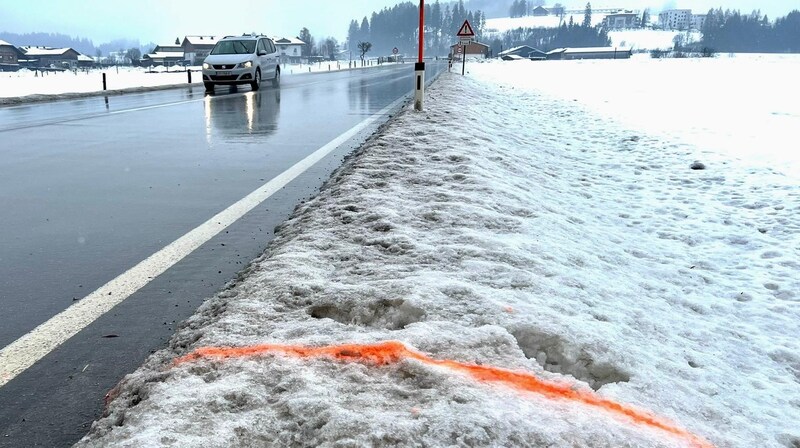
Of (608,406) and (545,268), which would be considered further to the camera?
(545,268)

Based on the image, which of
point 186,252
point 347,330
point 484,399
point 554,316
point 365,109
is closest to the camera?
point 484,399

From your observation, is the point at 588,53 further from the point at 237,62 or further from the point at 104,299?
the point at 104,299

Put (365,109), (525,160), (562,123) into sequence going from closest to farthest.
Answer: (525,160) → (562,123) → (365,109)

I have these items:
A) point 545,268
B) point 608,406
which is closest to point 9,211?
point 545,268

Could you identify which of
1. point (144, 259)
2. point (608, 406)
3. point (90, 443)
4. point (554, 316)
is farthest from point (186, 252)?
point (608, 406)

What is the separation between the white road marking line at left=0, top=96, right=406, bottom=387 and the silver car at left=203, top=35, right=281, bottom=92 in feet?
53.9

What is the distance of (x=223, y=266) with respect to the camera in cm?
376

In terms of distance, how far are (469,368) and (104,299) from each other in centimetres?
208

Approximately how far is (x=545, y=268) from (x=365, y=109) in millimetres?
11772

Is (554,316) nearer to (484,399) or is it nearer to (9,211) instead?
(484,399)

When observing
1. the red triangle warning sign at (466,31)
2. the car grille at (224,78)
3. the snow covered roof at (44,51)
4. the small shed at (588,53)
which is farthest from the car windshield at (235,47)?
the small shed at (588,53)

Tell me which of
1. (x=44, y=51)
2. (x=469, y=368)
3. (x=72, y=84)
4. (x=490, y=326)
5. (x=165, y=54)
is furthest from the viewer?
(x=165, y=54)

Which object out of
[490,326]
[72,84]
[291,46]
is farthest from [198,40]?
[490,326]

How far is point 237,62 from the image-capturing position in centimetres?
2044
